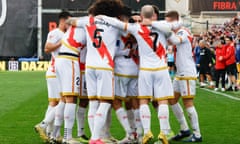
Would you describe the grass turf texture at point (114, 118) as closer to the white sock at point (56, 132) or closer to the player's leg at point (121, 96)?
the white sock at point (56, 132)

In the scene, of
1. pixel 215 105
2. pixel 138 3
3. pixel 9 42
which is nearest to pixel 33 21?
pixel 9 42

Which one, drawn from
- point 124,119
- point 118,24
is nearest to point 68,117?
point 124,119

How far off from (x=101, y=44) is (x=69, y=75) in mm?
757

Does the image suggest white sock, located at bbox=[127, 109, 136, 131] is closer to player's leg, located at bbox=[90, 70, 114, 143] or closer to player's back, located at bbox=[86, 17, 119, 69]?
player's leg, located at bbox=[90, 70, 114, 143]

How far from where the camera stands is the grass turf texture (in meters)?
11.0

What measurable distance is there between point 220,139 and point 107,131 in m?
1.94

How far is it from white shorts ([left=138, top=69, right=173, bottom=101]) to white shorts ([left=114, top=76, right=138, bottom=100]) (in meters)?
0.30

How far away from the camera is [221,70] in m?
23.2

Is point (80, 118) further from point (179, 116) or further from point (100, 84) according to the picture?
point (179, 116)

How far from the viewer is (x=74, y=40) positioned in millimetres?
9922

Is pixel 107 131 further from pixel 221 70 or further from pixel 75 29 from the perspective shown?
pixel 221 70

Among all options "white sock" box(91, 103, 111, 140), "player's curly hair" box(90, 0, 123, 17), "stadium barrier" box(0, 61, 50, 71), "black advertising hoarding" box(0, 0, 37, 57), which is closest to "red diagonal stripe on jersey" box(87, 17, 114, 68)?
"player's curly hair" box(90, 0, 123, 17)

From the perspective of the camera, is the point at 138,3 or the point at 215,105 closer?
the point at 215,105

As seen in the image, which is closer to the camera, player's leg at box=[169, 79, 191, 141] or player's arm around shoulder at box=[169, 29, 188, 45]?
player's arm around shoulder at box=[169, 29, 188, 45]
